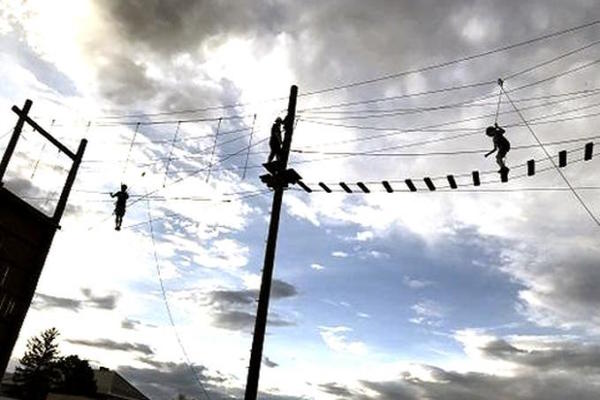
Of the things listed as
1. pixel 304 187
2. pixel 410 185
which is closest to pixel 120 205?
pixel 304 187

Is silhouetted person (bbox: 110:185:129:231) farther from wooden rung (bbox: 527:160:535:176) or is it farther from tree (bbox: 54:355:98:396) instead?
tree (bbox: 54:355:98:396)

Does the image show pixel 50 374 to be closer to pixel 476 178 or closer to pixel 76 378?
pixel 76 378

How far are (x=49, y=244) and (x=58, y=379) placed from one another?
4624cm

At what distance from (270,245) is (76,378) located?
4918cm

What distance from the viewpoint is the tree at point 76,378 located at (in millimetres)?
52438

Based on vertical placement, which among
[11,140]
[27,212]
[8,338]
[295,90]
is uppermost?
[295,90]

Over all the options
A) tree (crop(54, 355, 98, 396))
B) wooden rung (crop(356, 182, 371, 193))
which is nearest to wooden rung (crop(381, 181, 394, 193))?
wooden rung (crop(356, 182, 371, 193))

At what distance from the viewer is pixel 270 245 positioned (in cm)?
1255

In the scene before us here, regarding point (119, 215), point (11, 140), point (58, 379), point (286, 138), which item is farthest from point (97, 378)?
point (286, 138)

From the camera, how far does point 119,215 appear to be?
20422 millimetres

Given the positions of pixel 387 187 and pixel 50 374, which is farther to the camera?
pixel 50 374

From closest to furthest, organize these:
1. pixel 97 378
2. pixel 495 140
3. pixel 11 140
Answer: pixel 495 140
pixel 11 140
pixel 97 378

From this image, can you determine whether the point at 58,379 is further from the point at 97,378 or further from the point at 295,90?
the point at 295,90

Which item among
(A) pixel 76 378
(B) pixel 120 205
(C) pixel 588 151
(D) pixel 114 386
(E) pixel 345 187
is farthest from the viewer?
(D) pixel 114 386
